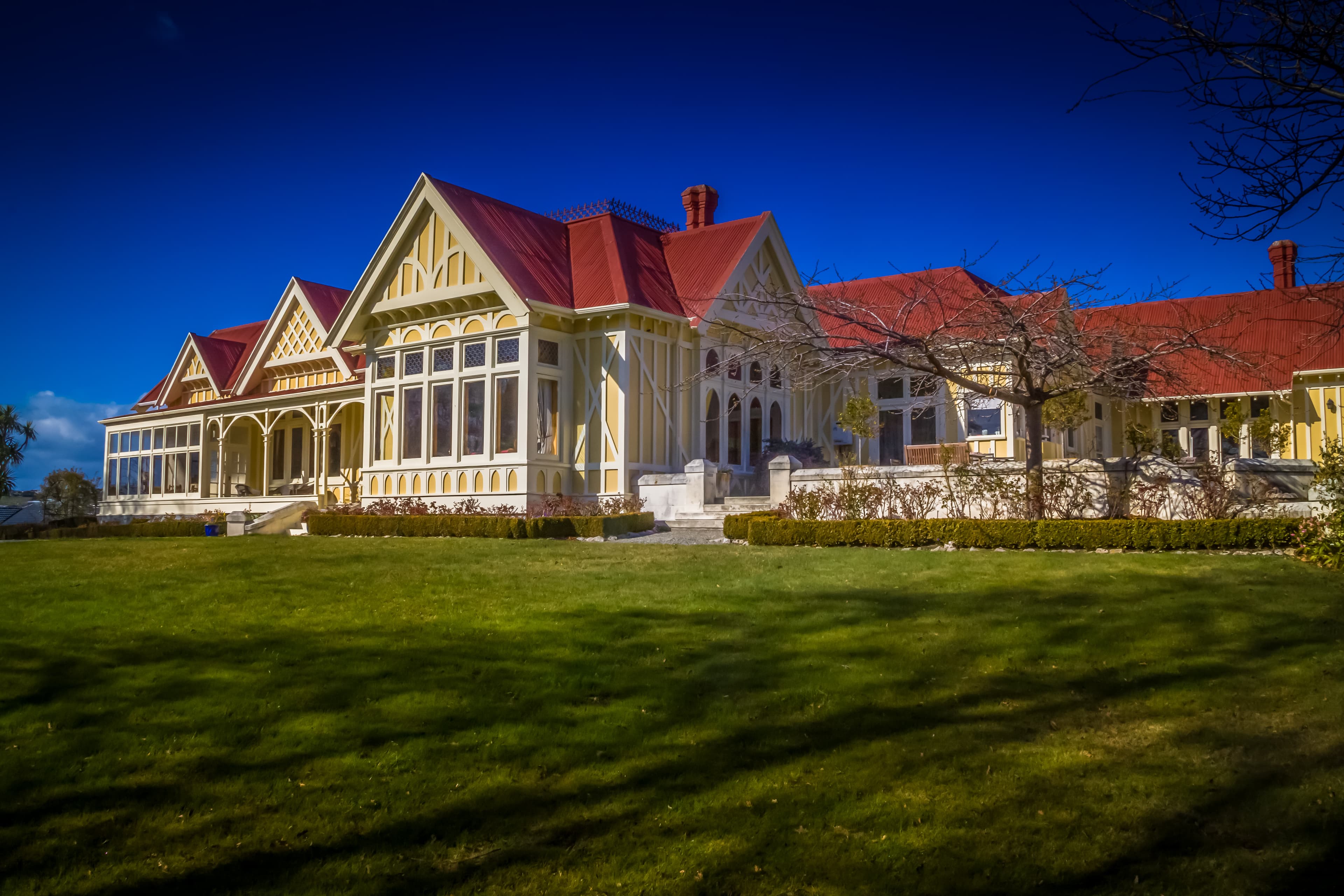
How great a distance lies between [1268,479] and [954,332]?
4.77 meters

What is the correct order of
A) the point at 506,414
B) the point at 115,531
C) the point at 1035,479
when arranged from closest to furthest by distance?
the point at 1035,479 → the point at 506,414 → the point at 115,531

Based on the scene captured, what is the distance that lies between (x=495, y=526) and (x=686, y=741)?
43.4ft

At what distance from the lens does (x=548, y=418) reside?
76.7ft

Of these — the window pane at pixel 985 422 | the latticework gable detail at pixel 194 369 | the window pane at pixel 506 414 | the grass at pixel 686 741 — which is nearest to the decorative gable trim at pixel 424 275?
the window pane at pixel 506 414

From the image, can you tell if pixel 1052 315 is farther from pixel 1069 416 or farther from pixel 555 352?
pixel 555 352

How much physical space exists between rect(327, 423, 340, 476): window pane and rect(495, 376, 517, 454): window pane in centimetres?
1033

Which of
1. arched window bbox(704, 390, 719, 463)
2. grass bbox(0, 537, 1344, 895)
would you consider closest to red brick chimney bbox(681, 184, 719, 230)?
arched window bbox(704, 390, 719, 463)

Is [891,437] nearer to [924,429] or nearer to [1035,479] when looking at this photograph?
[924,429]

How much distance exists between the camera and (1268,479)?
44.8ft

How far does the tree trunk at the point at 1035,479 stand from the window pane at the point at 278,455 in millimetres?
26537

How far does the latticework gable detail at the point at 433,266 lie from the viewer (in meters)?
23.6

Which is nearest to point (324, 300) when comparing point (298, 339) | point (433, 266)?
point (298, 339)

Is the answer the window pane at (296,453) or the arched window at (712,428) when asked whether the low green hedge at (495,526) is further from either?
the window pane at (296,453)

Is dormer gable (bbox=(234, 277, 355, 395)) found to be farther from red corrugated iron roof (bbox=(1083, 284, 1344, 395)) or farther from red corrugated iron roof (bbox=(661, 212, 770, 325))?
red corrugated iron roof (bbox=(1083, 284, 1344, 395))
